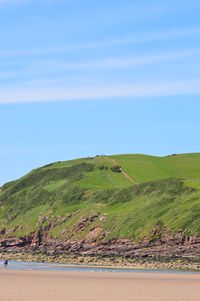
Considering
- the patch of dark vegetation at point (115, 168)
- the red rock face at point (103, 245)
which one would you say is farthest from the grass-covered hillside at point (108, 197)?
the red rock face at point (103, 245)

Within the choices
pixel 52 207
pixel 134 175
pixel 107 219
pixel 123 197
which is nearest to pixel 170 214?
pixel 107 219

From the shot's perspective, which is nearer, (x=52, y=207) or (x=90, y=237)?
(x=90, y=237)

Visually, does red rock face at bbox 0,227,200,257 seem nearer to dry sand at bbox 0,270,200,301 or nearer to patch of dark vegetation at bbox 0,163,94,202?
patch of dark vegetation at bbox 0,163,94,202

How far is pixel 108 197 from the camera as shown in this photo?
132750mm

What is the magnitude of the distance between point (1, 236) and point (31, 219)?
303 inches

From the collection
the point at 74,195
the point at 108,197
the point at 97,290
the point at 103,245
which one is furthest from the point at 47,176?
the point at 97,290

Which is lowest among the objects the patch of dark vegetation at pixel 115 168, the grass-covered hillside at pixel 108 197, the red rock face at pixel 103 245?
the red rock face at pixel 103 245

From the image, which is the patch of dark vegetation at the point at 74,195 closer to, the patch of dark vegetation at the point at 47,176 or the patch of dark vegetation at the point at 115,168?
the patch of dark vegetation at the point at 47,176

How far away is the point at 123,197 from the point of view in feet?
426

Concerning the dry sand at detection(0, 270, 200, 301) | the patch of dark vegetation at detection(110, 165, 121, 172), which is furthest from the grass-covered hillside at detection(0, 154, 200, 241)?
the dry sand at detection(0, 270, 200, 301)

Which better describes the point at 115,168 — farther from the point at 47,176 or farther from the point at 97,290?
the point at 97,290

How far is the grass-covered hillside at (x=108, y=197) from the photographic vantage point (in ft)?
355

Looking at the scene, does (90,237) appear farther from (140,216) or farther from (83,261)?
(83,261)

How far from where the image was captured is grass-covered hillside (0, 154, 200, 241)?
108 m
